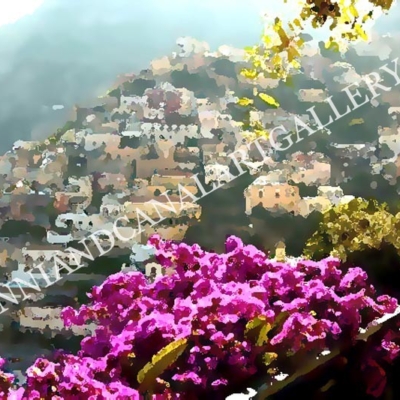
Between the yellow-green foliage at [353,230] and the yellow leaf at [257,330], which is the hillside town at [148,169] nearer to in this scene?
the yellow-green foliage at [353,230]

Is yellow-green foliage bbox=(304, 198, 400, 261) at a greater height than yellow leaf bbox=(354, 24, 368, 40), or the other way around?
yellow leaf bbox=(354, 24, 368, 40)

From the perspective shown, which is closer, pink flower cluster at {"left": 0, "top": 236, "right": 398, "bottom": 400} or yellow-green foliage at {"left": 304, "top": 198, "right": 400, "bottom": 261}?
pink flower cluster at {"left": 0, "top": 236, "right": 398, "bottom": 400}

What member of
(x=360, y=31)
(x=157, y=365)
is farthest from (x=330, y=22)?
(x=157, y=365)

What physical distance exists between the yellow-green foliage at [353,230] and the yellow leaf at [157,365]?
0.79 metres

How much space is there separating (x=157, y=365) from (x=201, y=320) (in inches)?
4.7

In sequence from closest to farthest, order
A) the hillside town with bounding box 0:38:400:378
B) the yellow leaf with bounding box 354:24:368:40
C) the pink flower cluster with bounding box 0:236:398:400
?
the pink flower cluster with bounding box 0:236:398:400 < the yellow leaf with bounding box 354:24:368:40 < the hillside town with bounding box 0:38:400:378

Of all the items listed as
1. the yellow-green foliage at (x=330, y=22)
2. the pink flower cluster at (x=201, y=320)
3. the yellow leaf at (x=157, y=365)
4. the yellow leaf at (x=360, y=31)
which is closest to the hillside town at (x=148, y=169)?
the pink flower cluster at (x=201, y=320)

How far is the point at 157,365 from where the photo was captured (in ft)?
3.06

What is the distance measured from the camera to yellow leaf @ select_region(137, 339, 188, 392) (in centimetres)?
93

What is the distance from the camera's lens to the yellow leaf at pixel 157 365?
932 mm

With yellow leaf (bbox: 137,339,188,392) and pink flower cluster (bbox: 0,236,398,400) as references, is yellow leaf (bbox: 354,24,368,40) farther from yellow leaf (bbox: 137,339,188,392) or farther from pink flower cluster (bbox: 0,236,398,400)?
yellow leaf (bbox: 137,339,188,392)

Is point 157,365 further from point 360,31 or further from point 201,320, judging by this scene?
point 360,31

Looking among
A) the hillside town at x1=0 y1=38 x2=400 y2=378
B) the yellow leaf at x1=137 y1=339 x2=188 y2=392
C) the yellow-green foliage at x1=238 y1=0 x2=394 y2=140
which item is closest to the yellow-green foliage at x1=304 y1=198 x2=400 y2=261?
the hillside town at x1=0 y1=38 x2=400 y2=378

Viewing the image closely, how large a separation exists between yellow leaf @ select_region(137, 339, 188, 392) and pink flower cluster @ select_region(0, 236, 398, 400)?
0.01 meters
